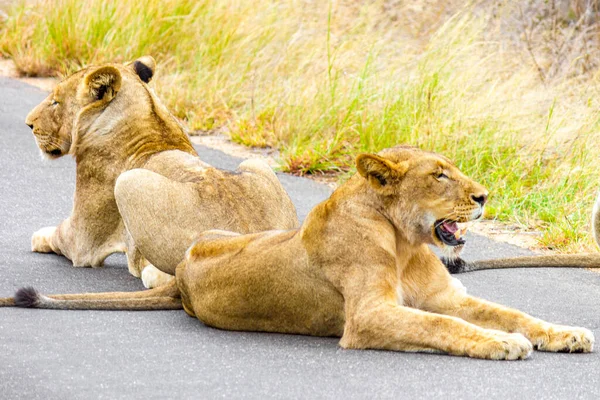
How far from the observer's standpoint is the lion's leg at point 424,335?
5047 mm

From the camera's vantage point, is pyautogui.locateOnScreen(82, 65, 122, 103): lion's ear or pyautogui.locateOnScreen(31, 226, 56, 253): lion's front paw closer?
pyautogui.locateOnScreen(82, 65, 122, 103): lion's ear

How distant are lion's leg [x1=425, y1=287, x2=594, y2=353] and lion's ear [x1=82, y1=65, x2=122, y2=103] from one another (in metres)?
2.49

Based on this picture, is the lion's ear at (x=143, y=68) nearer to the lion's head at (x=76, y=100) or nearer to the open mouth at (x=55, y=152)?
the lion's head at (x=76, y=100)

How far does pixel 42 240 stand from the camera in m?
7.37

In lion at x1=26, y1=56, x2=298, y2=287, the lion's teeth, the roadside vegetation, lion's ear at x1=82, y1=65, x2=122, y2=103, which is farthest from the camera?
the roadside vegetation

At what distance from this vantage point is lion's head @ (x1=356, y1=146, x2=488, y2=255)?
17.8ft

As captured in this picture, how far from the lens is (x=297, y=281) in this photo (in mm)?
5461

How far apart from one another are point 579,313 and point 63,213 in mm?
3705

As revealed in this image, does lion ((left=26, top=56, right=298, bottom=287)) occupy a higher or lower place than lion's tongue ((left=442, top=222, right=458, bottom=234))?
lower

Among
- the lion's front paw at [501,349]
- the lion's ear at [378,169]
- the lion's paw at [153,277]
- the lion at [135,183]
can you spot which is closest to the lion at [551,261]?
the lion at [135,183]

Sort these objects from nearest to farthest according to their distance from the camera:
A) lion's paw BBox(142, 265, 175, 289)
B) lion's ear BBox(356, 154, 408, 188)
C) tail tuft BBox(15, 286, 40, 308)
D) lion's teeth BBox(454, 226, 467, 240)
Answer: lion's ear BBox(356, 154, 408, 188) < lion's teeth BBox(454, 226, 467, 240) < tail tuft BBox(15, 286, 40, 308) < lion's paw BBox(142, 265, 175, 289)

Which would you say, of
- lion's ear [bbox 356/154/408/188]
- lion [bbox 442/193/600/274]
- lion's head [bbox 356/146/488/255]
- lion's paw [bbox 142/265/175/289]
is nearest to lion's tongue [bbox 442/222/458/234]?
lion's head [bbox 356/146/488/255]

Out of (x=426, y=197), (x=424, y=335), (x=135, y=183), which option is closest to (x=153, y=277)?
(x=135, y=183)

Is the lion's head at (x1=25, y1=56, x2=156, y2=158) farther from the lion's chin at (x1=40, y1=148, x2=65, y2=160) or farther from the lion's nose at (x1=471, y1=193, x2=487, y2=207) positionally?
the lion's nose at (x1=471, y1=193, x2=487, y2=207)
